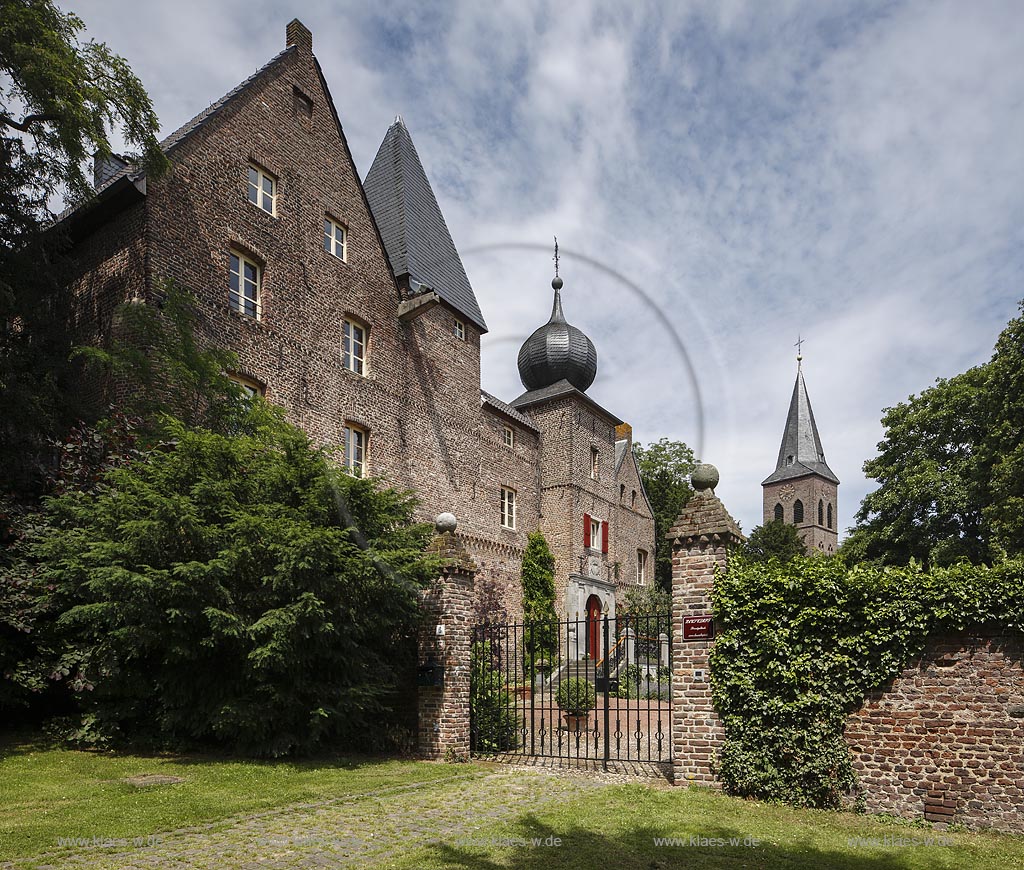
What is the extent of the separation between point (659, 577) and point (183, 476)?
37.4 metres

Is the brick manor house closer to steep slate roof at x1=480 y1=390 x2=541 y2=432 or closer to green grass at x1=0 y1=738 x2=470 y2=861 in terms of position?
steep slate roof at x1=480 y1=390 x2=541 y2=432

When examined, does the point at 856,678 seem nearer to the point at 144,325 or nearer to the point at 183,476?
the point at 183,476

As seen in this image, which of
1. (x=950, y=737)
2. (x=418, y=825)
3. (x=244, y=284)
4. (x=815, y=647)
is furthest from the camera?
(x=244, y=284)

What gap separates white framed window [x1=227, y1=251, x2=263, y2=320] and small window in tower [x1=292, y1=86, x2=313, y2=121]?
4597 millimetres

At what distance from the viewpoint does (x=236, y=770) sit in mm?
9328

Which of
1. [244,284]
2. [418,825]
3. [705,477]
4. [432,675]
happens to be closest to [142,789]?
[418,825]

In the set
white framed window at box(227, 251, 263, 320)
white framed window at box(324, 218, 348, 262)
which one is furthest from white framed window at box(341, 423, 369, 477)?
white framed window at box(324, 218, 348, 262)

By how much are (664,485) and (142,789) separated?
4212 centimetres

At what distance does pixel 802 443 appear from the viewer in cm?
7119

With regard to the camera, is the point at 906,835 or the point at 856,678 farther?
the point at 856,678

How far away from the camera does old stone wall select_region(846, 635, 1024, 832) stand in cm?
739

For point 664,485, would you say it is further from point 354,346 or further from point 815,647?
point 815,647

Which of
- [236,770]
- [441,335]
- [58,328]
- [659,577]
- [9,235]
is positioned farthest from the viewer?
[659,577]

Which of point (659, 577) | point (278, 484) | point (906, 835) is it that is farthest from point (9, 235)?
point (659, 577)
